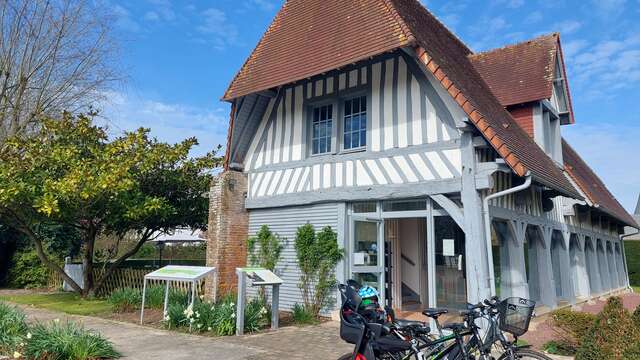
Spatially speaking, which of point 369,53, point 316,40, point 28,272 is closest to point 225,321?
point 369,53

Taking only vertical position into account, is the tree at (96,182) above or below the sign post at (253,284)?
above

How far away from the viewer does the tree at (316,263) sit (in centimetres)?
964

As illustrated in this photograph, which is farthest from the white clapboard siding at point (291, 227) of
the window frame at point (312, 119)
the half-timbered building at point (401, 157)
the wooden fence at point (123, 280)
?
the wooden fence at point (123, 280)

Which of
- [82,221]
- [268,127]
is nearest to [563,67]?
[268,127]

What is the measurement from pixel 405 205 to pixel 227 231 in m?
4.41

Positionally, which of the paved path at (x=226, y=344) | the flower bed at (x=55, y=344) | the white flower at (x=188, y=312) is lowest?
the paved path at (x=226, y=344)

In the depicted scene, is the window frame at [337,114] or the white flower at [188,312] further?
the window frame at [337,114]

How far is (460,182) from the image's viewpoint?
808 cm

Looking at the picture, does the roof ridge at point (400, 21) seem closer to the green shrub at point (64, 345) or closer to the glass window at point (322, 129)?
the glass window at point (322, 129)

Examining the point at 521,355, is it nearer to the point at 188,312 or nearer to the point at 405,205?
the point at 405,205

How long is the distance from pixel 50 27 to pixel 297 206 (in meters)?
9.90

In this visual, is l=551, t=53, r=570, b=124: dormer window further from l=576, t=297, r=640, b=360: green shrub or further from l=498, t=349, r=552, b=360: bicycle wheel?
l=498, t=349, r=552, b=360: bicycle wheel

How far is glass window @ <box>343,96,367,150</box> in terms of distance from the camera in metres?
9.85

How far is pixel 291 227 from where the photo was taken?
34.8 ft
